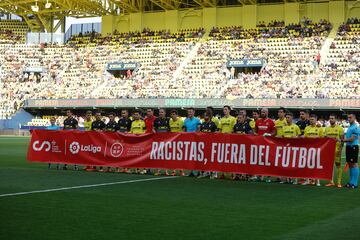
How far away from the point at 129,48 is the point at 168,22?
4.86 meters

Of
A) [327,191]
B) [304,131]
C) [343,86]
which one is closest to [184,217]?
[327,191]

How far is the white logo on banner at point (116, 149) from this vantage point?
18.7 meters

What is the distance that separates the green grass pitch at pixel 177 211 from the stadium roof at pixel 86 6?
43542mm

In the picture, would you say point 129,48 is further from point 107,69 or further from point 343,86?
point 343,86

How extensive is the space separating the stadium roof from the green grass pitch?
143ft

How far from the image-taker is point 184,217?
9.97 meters

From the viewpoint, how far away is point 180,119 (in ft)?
62.3

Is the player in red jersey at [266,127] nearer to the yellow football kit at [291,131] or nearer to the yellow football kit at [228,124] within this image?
the yellow football kit at [291,131]

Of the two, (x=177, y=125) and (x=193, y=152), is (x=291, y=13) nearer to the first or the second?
(x=177, y=125)

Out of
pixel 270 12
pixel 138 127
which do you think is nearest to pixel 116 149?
pixel 138 127

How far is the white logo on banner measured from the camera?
1866cm

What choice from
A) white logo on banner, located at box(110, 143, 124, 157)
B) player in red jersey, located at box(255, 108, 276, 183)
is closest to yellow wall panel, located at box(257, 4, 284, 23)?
white logo on banner, located at box(110, 143, 124, 157)

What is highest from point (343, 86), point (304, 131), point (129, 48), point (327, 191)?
point (129, 48)

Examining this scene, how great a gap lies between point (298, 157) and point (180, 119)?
4.50 m
